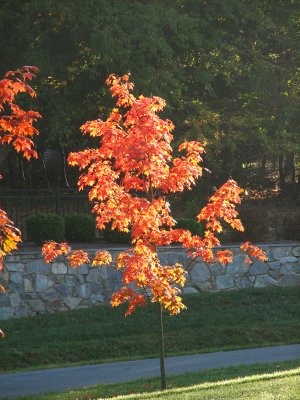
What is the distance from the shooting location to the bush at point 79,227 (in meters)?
19.3

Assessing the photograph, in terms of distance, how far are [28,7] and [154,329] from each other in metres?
10.2

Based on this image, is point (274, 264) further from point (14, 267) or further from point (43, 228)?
point (14, 267)

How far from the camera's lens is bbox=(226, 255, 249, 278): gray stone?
63.5 ft

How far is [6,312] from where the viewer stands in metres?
17.1

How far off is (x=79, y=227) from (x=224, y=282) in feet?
11.5

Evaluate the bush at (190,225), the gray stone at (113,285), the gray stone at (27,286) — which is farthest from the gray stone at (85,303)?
the bush at (190,225)

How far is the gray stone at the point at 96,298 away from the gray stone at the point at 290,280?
4.51m

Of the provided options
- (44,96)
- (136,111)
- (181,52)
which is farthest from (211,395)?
(181,52)

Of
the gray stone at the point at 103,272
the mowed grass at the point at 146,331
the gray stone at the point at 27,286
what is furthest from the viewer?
the gray stone at the point at 103,272

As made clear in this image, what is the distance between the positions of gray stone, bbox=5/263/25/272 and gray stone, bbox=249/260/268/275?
5.40 m

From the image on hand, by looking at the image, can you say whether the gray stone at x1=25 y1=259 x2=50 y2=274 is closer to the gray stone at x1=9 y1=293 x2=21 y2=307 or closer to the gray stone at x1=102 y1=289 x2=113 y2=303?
the gray stone at x1=9 y1=293 x2=21 y2=307

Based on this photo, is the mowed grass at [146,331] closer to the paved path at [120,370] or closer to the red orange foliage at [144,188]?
the paved path at [120,370]

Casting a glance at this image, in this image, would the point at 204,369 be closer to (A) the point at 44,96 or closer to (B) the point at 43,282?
(B) the point at 43,282

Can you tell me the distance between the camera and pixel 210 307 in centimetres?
1741
